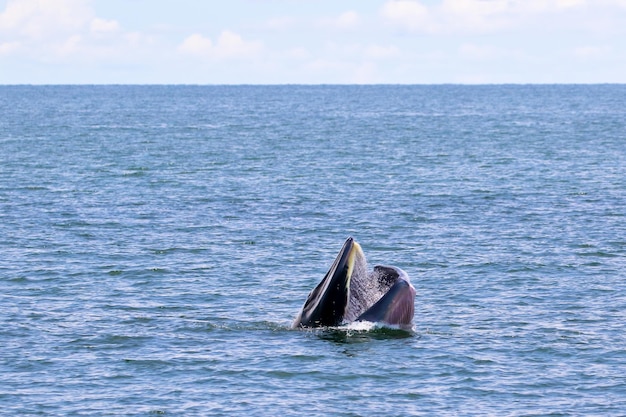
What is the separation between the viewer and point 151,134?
129m

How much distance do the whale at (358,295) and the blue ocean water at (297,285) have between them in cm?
55

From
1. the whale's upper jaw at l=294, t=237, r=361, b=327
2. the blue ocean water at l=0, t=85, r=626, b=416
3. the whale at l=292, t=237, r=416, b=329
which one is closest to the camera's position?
the blue ocean water at l=0, t=85, r=626, b=416

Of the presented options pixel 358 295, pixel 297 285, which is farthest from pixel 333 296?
pixel 297 285

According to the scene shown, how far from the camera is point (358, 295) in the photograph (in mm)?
29672

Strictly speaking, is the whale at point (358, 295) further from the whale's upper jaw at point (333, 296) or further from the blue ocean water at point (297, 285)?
the blue ocean water at point (297, 285)

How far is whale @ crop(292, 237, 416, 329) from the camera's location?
2872cm

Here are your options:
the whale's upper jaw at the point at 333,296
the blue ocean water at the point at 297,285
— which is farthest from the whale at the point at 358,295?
the blue ocean water at the point at 297,285

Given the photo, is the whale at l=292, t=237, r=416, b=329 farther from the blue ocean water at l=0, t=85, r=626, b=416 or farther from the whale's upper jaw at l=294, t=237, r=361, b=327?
the blue ocean water at l=0, t=85, r=626, b=416

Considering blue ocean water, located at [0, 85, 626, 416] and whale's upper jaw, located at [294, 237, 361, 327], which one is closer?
blue ocean water, located at [0, 85, 626, 416]

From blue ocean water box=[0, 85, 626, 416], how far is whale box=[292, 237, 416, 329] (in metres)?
0.55

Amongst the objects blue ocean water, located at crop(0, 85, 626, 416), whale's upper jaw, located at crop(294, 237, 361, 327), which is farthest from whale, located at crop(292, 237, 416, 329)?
blue ocean water, located at crop(0, 85, 626, 416)

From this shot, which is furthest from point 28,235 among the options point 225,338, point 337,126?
point 337,126

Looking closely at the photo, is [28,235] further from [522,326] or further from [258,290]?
[522,326]

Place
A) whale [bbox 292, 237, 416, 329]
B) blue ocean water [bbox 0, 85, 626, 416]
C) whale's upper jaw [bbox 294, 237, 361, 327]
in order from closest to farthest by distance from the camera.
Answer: blue ocean water [bbox 0, 85, 626, 416] < whale's upper jaw [bbox 294, 237, 361, 327] < whale [bbox 292, 237, 416, 329]
